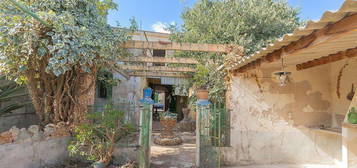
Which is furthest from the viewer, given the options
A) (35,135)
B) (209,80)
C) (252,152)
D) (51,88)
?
(209,80)

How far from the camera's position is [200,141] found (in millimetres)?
4488

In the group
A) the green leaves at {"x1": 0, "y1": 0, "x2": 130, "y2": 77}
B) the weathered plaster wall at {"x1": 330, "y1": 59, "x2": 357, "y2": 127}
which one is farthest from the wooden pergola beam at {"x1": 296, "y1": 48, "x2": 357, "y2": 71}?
the green leaves at {"x1": 0, "y1": 0, "x2": 130, "y2": 77}

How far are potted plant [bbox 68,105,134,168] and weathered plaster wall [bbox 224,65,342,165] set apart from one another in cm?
285

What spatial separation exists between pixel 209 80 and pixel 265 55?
2.67 m

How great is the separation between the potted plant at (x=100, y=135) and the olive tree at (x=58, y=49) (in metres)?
0.60

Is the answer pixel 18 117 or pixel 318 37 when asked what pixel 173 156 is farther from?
pixel 18 117

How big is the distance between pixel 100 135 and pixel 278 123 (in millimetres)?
4648

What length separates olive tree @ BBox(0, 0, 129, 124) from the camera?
137 inches

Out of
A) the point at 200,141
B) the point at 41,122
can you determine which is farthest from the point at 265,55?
the point at 41,122

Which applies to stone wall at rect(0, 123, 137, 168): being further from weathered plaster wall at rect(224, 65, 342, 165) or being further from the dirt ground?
weathered plaster wall at rect(224, 65, 342, 165)

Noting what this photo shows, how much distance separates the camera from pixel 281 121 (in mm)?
4828

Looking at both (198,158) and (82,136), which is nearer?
(82,136)

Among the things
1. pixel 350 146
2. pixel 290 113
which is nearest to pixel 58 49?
pixel 290 113

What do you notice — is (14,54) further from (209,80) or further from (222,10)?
(222,10)
